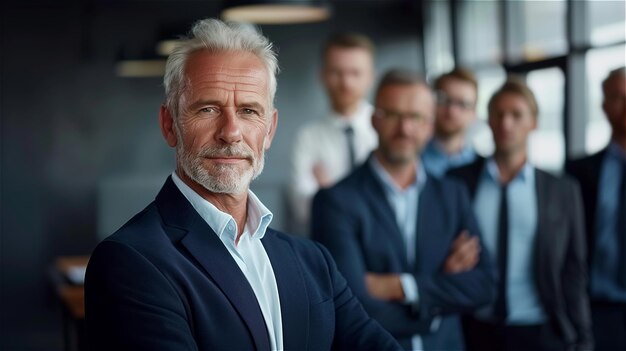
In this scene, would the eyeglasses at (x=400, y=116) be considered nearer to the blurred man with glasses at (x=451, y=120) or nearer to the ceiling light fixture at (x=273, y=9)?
the blurred man with glasses at (x=451, y=120)

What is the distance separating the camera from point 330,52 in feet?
17.6

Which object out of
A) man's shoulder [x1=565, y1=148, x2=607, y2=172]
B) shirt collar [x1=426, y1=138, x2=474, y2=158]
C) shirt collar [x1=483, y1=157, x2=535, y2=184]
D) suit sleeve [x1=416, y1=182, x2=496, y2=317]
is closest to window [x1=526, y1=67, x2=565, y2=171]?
shirt collar [x1=426, y1=138, x2=474, y2=158]

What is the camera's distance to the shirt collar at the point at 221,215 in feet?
5.70

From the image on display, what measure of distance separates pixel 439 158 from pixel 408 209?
1.99 metres

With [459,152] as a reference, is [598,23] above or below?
above

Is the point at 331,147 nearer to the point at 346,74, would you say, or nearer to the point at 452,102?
the point at 346,74

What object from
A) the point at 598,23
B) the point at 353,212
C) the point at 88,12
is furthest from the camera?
the point at 88,12

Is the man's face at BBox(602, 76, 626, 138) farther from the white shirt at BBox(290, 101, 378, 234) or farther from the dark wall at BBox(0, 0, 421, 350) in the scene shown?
the dark wall at BBox(0, 0, 421, 350)

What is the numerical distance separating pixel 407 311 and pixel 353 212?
38 cm

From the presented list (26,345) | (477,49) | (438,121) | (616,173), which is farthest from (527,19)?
(26,345)

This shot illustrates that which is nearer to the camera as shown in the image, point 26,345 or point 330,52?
point 330,52

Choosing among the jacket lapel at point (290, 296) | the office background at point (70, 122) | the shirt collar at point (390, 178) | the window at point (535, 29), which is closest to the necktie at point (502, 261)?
the shirt collar at point (390, 178)

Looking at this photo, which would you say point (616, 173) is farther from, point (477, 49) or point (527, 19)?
point (477, 49)

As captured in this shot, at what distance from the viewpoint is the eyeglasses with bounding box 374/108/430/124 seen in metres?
3.32
